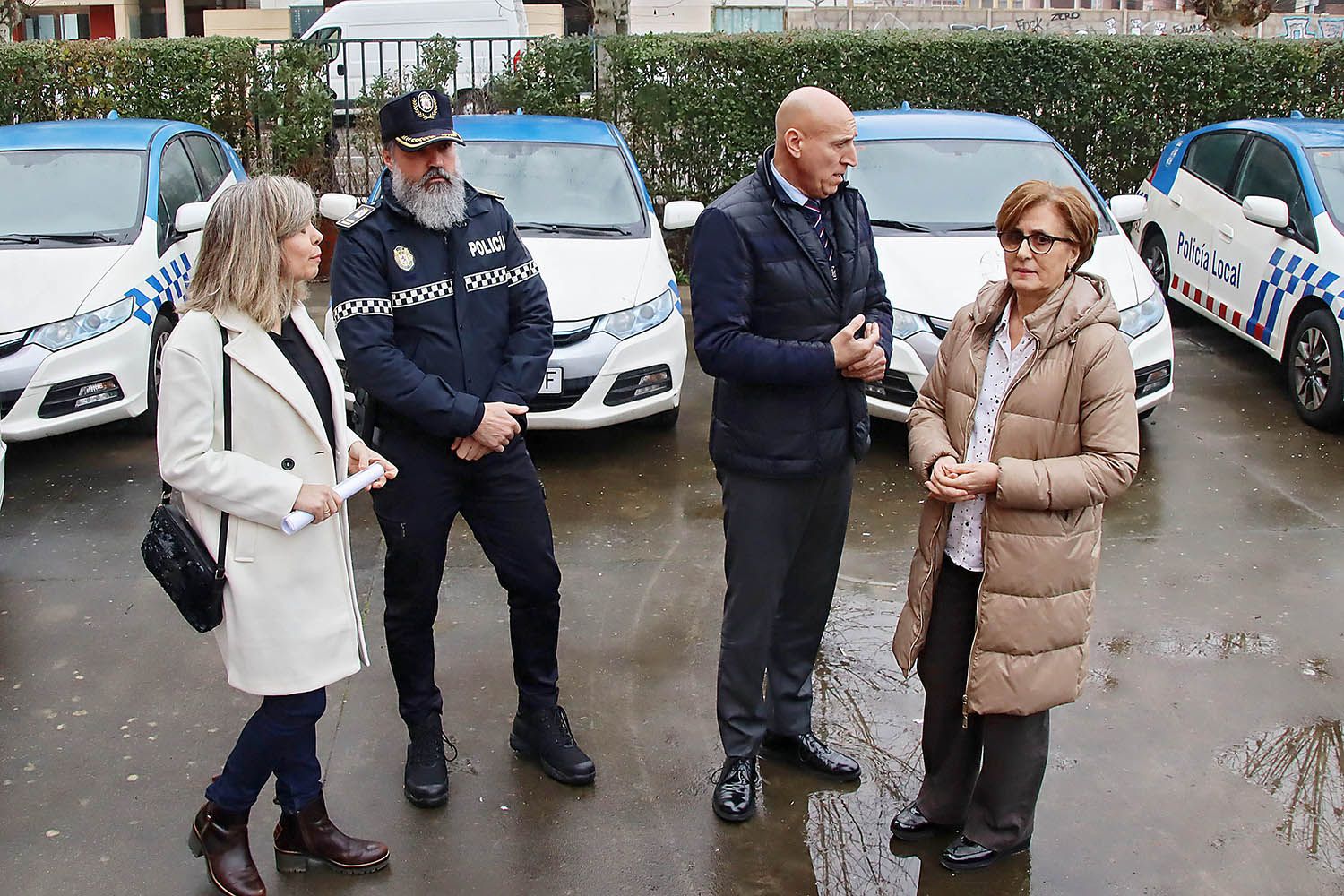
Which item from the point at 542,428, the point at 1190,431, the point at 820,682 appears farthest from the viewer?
the point at 1190,431

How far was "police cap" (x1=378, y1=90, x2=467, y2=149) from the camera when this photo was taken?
3416mm

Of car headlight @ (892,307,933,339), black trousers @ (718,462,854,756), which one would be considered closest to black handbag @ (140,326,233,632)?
black trousers @ (718,462,854,756)

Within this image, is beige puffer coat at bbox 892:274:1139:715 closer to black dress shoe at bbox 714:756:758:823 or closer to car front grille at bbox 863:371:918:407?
black dress shoe at bbox 714:756:758:823

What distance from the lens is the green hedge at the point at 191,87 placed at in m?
10.5

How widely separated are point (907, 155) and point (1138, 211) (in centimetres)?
132

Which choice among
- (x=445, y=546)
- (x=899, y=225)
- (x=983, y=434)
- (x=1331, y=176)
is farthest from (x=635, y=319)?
(x=1331, y=176)

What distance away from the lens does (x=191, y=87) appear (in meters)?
10.7

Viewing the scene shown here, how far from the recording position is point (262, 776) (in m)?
3.19

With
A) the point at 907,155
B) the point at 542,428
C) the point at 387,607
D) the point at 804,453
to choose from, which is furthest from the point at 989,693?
the point at 907,155

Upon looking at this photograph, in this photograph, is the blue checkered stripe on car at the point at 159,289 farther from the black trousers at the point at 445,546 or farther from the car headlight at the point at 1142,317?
the car headlight at the point at 1142,317

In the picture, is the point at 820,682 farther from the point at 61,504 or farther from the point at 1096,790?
the point at 61,504

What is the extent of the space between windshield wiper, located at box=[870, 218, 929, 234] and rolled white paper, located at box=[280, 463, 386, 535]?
435cm

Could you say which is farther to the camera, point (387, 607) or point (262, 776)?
point (387, 607)

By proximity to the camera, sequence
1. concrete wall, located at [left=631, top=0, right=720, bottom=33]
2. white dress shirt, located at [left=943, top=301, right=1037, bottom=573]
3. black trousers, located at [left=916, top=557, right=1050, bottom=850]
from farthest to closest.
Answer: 1. concrete wall, located at [left=631, top=0, right=720, bottom=33]
2. black trousers, located at [left=916, top=557, right=1050, bottom=850]
3. white dress shirt, located at [left=943, top=301, right=1037, bottom=573]
